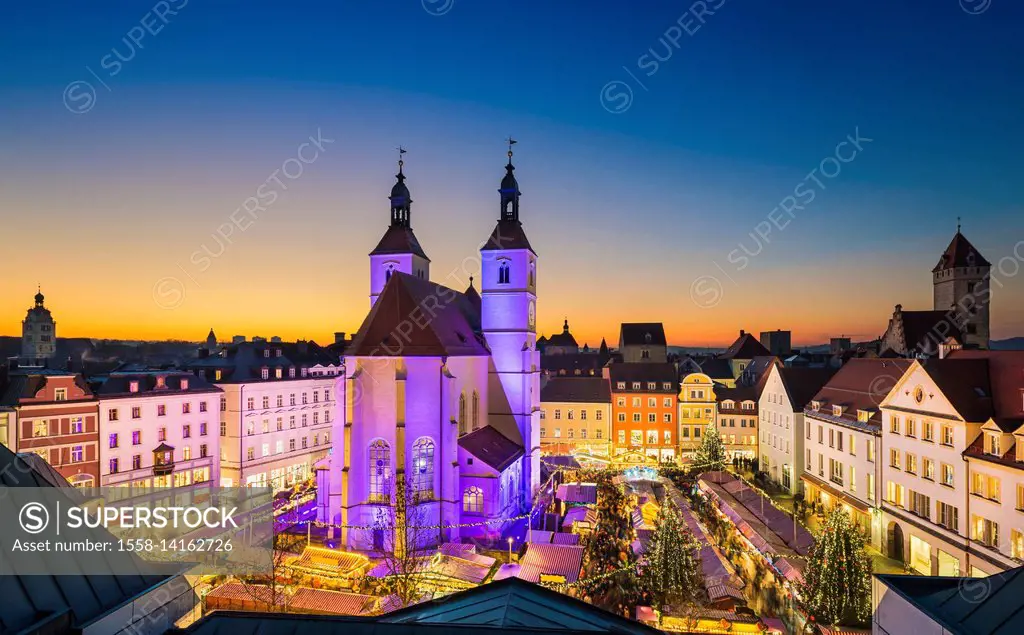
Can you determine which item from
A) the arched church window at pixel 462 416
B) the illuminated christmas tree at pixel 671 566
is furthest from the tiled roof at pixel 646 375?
the illuminated christmas tree at pixel 671 566

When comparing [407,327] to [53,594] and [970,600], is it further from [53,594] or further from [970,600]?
[970,600]

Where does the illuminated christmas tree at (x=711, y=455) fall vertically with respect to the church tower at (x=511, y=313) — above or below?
below

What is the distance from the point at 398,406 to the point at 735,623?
17.9m

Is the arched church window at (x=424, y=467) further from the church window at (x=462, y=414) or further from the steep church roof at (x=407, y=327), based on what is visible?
the steep church roof at (x=407, y=327)

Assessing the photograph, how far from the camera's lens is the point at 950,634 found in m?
7.56

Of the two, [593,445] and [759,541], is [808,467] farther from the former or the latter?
[593,445]

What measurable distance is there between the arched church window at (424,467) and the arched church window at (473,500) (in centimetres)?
255

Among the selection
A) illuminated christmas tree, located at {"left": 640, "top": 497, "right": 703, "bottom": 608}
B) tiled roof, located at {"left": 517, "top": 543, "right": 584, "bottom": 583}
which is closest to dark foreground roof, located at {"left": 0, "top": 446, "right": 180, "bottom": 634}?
tiled roof, located at {"left": 517, "top": 543, "right": 584, "bottom": 583}

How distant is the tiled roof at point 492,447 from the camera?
31953mm

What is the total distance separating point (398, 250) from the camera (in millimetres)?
40250

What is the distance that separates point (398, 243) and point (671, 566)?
93.0 feet

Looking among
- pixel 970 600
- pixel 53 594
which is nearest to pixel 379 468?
pixel 53 594

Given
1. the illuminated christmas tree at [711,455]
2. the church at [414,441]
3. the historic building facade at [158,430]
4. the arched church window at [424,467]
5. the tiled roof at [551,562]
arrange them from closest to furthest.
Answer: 1. the tiled roof at [551,562]
2. the church at [414,441]
3. the arched church window at [424,467]
4. the historic building facade at [158,430]
5. the illuminated christmas tree at [711,455]

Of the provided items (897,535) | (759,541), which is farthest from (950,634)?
(897,535)
